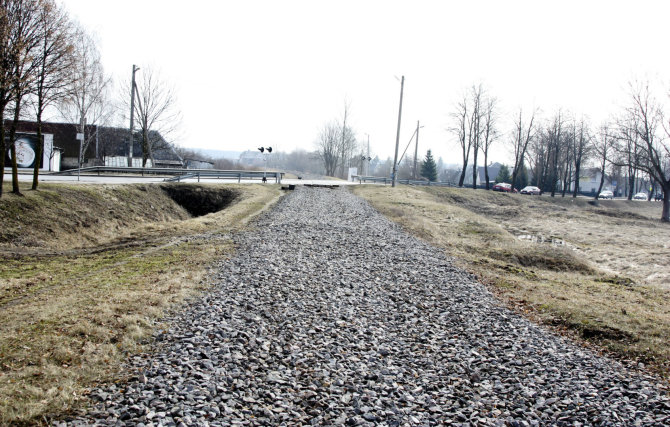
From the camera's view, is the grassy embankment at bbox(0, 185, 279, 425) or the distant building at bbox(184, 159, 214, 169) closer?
the grassy embankment at bbox(0, 185, 279, 425)

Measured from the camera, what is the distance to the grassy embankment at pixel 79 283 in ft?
14.6

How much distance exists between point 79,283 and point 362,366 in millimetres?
6104

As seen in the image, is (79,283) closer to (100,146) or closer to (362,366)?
(362,366)

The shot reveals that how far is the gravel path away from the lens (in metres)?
4.31

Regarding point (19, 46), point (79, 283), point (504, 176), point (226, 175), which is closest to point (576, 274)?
point (79, 283)

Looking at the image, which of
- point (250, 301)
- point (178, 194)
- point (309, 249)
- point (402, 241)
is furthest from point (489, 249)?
point (178, 194)

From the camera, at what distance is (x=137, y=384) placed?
445 centimetres

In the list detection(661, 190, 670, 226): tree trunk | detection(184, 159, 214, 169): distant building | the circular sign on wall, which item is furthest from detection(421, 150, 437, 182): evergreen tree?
the circular sign on wall

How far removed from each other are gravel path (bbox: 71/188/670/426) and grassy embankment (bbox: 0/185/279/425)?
18.8 inches

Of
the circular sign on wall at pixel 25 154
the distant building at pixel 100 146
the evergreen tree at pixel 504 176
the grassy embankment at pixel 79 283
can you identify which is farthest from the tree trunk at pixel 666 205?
the circular sign on wall at pixel 25 154

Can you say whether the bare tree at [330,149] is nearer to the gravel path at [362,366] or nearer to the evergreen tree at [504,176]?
the evergreen tree at [504,176]

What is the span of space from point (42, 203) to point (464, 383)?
52.0ft

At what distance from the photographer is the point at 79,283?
27.3ft

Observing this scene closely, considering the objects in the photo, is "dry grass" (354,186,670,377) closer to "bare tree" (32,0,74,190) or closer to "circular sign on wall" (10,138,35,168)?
"bare tree" (32,0,74,190)
